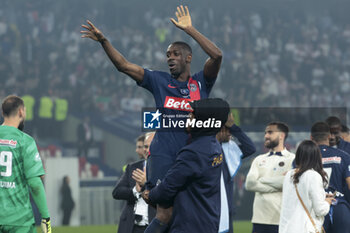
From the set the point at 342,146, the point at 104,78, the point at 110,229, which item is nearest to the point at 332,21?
the point at 104,78

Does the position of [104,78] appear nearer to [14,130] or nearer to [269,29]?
[269,29]

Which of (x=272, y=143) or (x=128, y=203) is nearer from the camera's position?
(x=128, y=203)

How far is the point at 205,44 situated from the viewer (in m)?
4.48

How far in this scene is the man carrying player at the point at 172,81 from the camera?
4.46m

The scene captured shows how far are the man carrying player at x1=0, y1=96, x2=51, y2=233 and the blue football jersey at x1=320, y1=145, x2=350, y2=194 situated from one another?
309 cm

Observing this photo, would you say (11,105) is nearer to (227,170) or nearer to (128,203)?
(128,203)

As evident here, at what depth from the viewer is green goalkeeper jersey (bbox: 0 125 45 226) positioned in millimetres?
4629

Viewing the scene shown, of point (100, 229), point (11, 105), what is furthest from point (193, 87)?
point (100, 229)

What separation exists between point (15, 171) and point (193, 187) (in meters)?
1.50

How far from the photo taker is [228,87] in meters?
20.3

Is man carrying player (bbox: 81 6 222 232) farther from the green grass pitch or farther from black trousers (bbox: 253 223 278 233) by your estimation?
the green grass pitch

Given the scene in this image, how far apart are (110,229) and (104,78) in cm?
637

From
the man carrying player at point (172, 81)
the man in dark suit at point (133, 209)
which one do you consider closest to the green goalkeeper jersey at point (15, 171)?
the man carrying player at point (172, 81)

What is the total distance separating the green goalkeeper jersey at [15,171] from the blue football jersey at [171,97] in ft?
3.07
